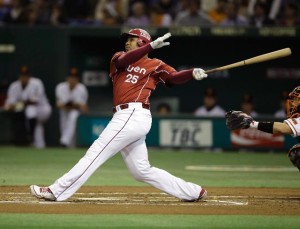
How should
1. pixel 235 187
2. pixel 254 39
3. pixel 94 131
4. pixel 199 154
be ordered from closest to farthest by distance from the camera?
pixel 235 187, pixel 199 154, pixel 94 131, pixel 254 39

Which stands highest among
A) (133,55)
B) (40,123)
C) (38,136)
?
(133,55)

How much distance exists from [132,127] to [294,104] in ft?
6.08

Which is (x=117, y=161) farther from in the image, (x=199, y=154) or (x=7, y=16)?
(x=7, y=16)

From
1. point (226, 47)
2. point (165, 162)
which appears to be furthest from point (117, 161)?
point (226, 47)

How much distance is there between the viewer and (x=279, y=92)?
1847 cm

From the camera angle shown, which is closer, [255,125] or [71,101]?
[255,125]

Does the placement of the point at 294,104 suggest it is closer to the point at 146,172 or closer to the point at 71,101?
the point at 146,172

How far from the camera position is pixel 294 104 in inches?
345

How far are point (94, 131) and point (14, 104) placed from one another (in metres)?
1.84

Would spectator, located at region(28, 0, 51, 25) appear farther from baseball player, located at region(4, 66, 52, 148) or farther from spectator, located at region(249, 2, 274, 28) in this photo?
spectator, located at region(249, 2, 274, 28)

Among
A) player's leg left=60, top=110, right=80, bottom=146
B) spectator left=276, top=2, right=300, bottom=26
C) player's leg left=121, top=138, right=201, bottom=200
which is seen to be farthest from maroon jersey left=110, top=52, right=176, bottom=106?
spectator left=276, top=2, right=300, bottom=26

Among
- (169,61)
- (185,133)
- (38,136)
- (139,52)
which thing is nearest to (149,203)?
(139,52)

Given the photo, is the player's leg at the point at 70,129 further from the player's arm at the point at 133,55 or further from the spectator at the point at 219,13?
the player's arm at the point at 133,55

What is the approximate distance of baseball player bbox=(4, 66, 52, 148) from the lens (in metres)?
17.2
